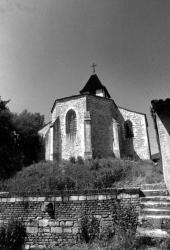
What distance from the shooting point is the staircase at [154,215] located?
4.89 m

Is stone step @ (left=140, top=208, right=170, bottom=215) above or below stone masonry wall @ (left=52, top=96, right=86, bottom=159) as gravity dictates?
below

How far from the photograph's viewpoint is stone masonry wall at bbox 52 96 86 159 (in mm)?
21956

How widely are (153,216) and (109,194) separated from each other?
1398 millimetres

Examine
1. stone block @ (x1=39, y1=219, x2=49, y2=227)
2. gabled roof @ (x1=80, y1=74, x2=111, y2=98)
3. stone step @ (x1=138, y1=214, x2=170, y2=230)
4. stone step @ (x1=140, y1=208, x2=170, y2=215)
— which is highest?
gabled roof @ (x1=80, y1=74, x2=111, y2=98)

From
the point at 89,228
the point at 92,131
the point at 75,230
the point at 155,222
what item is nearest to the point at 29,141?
the point at 92,131

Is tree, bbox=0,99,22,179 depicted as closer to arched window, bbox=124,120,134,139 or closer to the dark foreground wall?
the dark foreground wall

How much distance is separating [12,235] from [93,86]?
26204 millimetres

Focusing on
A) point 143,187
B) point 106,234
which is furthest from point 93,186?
point 106,234

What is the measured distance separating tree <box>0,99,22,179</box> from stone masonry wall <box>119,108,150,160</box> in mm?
14287

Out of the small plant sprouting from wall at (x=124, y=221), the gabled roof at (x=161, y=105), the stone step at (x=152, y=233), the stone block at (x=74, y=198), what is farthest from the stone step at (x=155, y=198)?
the gabled roof at (x=161, y=105)

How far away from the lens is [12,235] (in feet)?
19.1

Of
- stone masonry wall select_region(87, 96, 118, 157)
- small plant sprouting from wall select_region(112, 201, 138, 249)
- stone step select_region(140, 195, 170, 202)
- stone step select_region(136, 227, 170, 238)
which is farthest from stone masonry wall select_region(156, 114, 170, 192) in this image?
stone masonry wall select_region(87, 96, 118, 157)

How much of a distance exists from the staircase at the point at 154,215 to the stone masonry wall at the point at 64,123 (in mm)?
14838

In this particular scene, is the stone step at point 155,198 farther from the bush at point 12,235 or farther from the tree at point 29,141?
the tree at point 29,141
